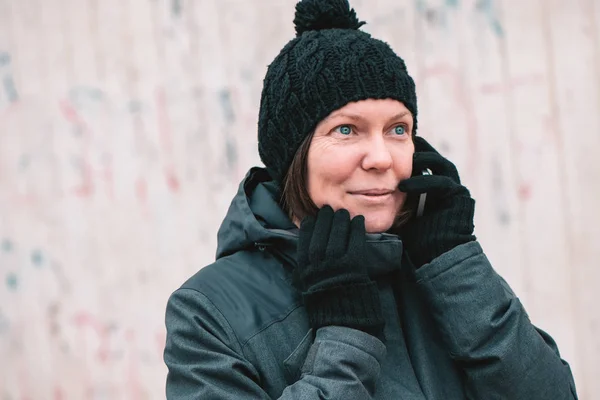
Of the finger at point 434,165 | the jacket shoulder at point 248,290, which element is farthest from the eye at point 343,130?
the jacket shoulder at point 248,290

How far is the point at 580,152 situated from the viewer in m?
3.30

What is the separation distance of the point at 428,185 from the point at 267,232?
41 cm

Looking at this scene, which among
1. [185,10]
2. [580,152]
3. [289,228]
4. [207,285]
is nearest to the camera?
[207,285]

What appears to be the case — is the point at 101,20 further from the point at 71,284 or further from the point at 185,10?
the point at 71,284

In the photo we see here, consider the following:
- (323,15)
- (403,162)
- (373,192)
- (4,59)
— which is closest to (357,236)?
(373,192)

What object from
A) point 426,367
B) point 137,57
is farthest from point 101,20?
point 426,367

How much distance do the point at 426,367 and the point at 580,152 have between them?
169 centimetres

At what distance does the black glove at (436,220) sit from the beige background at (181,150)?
4.61ft

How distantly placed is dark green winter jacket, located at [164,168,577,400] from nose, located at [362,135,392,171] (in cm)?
17

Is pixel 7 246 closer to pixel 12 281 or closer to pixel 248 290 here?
pixel 12 281

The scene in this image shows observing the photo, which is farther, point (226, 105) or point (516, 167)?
point (226, 105)

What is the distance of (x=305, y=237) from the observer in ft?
6.12

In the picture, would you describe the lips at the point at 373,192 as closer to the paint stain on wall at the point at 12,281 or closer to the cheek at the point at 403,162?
the cheek at the point at 403,162

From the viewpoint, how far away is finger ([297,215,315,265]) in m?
1.84
